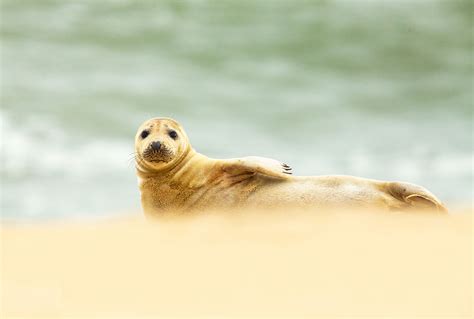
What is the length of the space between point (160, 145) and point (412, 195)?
1567 millimetres

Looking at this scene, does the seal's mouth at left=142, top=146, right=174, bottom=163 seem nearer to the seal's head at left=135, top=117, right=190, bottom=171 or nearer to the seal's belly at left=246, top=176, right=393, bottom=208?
the seal's head at left=135, top=117, right=190, bottom=171

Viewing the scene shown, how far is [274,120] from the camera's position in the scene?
26047mm

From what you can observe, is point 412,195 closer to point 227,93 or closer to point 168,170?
point 168,170

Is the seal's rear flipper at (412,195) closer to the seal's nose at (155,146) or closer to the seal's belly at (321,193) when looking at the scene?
the seal's belly at (321,193)

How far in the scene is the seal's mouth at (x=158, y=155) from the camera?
18.8 feet

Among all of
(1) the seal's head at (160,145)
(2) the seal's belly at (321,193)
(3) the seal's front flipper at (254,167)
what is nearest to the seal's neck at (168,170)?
(1) the seal's head at (160,145)

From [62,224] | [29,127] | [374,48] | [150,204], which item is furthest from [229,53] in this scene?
[62,224]

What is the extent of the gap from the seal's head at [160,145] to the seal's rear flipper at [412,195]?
1365 mm

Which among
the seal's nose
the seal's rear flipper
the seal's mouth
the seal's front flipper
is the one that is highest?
the seal's nose

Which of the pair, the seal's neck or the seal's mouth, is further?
the seal's neck

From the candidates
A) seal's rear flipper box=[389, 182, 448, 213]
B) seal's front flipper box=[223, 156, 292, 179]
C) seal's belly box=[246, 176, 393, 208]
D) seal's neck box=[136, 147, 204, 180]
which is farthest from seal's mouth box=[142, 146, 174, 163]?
seal's rear flipper box=[389, 182, 448, 213]

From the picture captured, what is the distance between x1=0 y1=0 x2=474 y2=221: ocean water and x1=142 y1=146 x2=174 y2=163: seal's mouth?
8.57 m

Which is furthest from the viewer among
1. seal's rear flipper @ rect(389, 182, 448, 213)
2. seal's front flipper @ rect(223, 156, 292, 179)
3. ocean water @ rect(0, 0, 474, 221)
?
ocean water @ rect(0, 0, 474, 221)

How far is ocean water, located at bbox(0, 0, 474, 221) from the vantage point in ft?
64.3
